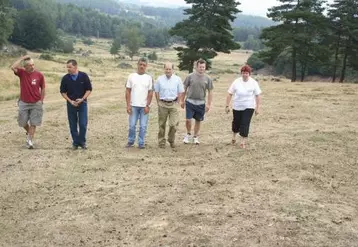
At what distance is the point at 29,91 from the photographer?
9141 mm

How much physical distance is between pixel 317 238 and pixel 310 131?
6.67 metres

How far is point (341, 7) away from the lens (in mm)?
35031

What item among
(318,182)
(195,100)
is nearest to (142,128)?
(195,100)

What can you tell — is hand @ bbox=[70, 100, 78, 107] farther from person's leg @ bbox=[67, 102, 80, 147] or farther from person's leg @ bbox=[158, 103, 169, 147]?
person's leg @ bbox=[158, 103, 169, 147]

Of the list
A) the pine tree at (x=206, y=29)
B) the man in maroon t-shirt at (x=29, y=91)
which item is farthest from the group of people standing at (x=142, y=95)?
the pine tree at (x=206, y=29)

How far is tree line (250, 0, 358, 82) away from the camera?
33219 mm

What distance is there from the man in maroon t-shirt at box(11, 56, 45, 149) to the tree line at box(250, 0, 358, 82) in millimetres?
26197

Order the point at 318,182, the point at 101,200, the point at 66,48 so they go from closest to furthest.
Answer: the point at 101,200 → the point at 318,182 → the point at 66,48

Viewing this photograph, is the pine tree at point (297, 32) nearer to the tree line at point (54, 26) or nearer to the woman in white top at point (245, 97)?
the woman in white top at point (245, 97)

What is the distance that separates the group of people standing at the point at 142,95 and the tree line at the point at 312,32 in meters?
24.9

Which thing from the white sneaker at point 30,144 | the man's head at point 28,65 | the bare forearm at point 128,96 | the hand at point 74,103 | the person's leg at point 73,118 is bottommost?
the white sneaker at point 30,144

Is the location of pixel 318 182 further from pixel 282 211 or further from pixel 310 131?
pixel 310 131

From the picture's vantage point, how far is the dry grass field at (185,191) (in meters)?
5.32

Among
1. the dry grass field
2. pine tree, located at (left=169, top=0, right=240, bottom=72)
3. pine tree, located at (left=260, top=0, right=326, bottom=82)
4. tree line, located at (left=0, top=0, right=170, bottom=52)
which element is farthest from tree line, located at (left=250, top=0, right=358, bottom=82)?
tree line, located at (left=0, top=0, right=170, bottom=52)
